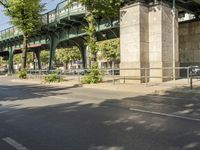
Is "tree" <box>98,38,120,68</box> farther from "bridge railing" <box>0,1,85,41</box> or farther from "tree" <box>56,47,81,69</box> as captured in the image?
"bridge railing" <box>0,1,85,41</box>

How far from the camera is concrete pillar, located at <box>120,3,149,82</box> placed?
2353 centimetres

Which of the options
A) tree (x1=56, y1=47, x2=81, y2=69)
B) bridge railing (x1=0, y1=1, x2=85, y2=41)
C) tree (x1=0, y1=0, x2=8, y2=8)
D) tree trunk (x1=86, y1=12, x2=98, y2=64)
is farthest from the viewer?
tree (x1=56, y1=47, x2=81, y2=69)

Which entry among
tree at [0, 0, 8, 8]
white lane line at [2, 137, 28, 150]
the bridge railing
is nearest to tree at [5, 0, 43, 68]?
tree at [0, 0, 8, 8]

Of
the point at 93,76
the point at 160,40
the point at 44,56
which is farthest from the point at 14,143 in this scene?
the point at 44,56

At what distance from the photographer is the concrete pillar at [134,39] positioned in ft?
77.2

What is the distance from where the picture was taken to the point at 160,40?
23.6 meters

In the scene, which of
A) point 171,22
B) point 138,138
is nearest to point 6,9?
point 171,22

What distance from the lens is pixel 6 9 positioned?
4019 cm

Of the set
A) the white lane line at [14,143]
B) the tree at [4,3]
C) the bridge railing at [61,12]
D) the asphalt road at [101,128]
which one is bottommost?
the white lane line at [14,143]

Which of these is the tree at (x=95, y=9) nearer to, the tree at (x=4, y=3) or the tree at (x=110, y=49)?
the tree at (x=4, y=3)

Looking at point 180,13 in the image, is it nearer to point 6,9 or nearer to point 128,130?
point 6,9

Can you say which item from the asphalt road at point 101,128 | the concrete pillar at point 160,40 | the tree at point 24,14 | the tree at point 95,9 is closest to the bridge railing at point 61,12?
the tree at point 24,14

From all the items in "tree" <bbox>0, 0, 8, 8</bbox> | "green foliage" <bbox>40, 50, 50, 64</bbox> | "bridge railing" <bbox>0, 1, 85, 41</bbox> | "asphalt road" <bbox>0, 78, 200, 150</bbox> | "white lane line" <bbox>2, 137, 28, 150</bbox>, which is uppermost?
"tree" <bbox>0, 0, 8, 8</bbox>

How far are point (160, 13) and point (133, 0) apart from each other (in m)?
2.18
